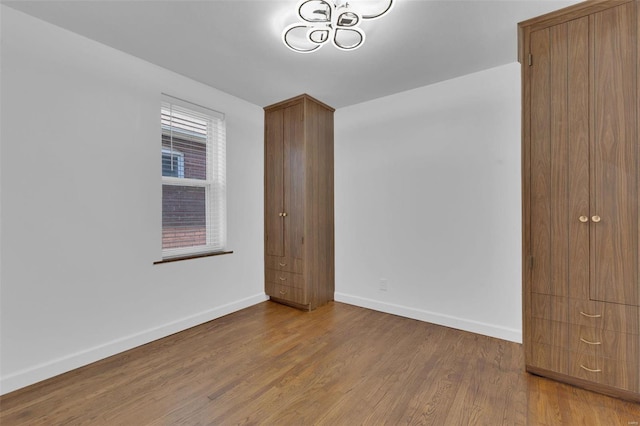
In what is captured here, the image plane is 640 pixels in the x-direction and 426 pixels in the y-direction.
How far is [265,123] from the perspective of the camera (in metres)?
3.76

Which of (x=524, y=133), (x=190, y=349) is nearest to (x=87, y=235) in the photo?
(x=190, y=349)

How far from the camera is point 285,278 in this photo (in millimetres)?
3543

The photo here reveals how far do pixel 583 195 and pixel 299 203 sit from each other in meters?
2.50

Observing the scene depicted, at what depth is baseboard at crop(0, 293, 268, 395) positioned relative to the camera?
190 cm

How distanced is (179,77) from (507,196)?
339 cm

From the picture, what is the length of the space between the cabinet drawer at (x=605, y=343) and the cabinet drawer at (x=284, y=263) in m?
2.45

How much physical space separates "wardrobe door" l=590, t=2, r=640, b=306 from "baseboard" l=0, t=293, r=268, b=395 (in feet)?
10.8

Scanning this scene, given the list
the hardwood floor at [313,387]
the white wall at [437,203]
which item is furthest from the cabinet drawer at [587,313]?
the white wall at [437,203]

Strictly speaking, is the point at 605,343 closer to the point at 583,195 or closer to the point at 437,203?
the point at 583,195

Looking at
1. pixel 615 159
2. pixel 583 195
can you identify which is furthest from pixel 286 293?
pixel 615 159

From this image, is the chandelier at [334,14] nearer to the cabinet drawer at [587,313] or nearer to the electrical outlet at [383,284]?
the cabinet drawer at [587,313]

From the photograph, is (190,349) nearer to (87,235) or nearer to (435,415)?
(87,235)

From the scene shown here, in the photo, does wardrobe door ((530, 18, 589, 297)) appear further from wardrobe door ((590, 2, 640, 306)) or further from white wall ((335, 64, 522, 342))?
white wall ((335, 64, 522, 342))

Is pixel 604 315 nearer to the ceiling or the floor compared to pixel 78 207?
nearer to the floor
